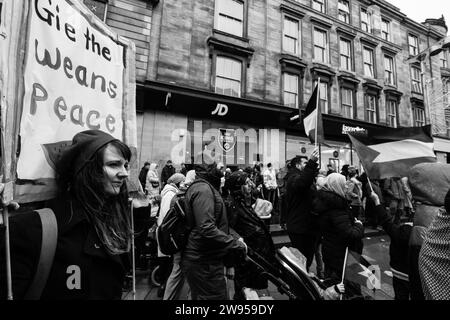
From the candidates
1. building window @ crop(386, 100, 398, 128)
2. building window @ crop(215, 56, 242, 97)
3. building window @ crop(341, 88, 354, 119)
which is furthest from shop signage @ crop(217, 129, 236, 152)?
building window @ crop(386, 100, 398, 128)

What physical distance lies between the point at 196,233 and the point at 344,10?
19.3 m

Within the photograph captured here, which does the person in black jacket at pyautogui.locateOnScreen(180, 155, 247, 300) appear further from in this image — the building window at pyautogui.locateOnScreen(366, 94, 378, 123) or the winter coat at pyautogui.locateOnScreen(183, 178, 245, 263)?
the building window at pyautogui.locateOnScreen(366, 94, 378, 123)

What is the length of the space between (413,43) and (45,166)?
26021mm

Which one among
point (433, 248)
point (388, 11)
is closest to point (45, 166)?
point (433, 248)

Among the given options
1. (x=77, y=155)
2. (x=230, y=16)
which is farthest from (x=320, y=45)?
(x=77, y=155)

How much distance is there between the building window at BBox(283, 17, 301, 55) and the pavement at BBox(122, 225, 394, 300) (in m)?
10.6

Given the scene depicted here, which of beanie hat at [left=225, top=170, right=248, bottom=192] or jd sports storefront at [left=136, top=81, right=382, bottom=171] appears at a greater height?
jd sports storefront at [left=136, top=81, right=382, bottom=171]

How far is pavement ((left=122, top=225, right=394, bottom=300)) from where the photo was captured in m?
3.76

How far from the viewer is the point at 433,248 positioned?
1.37 metres

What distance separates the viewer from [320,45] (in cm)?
1471

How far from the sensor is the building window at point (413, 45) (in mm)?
18875

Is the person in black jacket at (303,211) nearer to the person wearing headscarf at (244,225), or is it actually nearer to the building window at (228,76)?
the person wearing headscarf at (244,225)

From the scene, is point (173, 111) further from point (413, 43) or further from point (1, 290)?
point (413, 43)

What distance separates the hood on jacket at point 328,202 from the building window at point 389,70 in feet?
61.0
